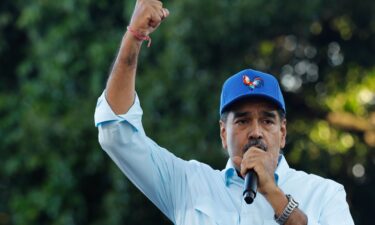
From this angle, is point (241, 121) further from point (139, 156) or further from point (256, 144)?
point (139, 156)

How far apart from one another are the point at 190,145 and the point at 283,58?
2016mm

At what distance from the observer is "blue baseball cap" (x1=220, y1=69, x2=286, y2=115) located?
4.88 meters

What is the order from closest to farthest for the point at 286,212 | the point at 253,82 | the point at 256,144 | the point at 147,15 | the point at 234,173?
the point at 286,212, the point at 147,15, the point at 256,144, the point at 234,173, the point at 253,82

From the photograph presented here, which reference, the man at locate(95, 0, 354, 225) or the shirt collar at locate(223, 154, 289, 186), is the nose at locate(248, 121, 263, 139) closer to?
the man at locate(95, 0, 354, 225)

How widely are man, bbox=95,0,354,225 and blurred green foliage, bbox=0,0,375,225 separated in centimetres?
651

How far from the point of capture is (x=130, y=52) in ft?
15.3

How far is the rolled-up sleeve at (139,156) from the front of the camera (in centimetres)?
469

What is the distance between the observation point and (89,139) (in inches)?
476

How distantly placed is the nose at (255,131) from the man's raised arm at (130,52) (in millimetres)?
474

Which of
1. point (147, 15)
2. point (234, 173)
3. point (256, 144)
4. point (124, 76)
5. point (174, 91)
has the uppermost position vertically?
point (147, 15)

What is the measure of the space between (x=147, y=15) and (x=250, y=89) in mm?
571

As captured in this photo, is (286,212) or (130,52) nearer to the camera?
(286,212)

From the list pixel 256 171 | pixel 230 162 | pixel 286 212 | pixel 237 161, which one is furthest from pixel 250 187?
pixel 230 162

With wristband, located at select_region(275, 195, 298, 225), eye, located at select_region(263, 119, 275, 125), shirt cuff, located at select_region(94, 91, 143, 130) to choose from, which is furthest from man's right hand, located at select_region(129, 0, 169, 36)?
wristband, located at select_region(275, 195, 298, 225)
